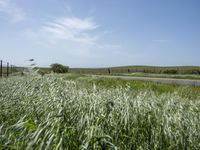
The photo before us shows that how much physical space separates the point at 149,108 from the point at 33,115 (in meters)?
1.44

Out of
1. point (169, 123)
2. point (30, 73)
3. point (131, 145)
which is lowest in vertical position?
point (131, 145)

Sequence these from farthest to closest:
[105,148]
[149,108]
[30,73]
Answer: [30,73]
[149,108]
[105,148]

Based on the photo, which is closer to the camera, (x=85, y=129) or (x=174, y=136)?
(x=85, y=129)

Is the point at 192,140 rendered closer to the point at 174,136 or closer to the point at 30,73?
the point at 174,136

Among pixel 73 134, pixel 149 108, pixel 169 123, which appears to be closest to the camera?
pixel 73 134

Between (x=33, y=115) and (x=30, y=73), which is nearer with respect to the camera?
(x=33, y=115)

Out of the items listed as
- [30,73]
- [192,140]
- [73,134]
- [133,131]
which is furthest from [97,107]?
[30,73]

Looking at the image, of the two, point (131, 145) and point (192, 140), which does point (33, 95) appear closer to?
point (131, 145)

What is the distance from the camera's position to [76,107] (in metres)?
2.79

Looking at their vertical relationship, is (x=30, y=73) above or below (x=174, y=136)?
above

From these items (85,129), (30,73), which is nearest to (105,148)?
(85,129)

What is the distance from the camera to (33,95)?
356 cm

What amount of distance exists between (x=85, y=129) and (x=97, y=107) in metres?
0.62

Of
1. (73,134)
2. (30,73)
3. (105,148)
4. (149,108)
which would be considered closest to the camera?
(105,148)
